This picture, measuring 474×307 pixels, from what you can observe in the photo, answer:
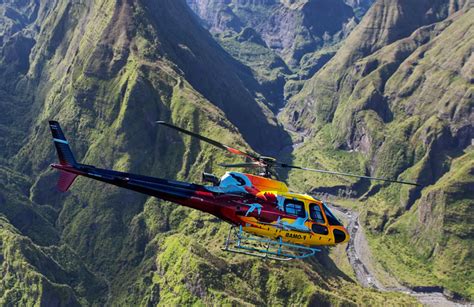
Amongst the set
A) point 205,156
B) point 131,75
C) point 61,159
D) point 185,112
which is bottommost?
point 61,159

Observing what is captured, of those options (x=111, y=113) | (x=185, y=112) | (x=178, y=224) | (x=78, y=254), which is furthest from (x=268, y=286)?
(x=111, y=113)

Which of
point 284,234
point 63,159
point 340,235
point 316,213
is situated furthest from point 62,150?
point 340,235

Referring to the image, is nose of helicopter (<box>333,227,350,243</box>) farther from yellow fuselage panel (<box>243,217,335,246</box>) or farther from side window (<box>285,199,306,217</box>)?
side window (<box>285,199,306,217</box>)

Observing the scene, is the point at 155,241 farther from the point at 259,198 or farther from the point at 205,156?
the point at 259,198

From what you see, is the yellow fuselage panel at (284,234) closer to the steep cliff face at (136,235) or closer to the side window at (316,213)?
the side window at (316,213)

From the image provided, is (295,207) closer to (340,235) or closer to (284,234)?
(284,234)

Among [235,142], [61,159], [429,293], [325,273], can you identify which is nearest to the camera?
[61,159]
